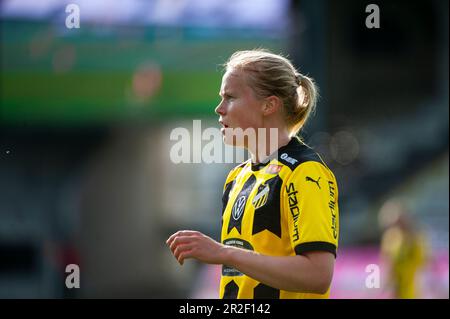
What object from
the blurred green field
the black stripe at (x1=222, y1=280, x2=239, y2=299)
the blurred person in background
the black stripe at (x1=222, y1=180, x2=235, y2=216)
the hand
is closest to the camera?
the hand

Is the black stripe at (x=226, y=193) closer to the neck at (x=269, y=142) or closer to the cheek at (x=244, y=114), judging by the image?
the neck at (x=269, y=142)

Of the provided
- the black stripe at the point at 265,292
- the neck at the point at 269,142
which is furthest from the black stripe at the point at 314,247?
the neck at the point at 269,142

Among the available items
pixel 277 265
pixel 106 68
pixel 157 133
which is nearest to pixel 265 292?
pixel 277 265

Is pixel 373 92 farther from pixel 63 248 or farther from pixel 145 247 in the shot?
pixel 63 248

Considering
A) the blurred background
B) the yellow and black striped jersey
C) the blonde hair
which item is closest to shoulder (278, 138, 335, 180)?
the yellow and black striped jersey

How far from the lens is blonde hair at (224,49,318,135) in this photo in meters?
3.47

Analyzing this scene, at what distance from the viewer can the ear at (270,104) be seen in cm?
349

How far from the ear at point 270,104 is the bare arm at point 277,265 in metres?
0.65

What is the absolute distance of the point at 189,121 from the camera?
1612 centimetres

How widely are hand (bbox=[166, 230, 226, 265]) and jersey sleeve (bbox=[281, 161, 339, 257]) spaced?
0.32m

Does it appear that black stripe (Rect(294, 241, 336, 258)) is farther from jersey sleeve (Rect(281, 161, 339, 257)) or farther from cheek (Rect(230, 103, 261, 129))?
cheek (Rect(230, 103, 261, 129))

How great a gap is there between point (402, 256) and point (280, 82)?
8.15 meters
